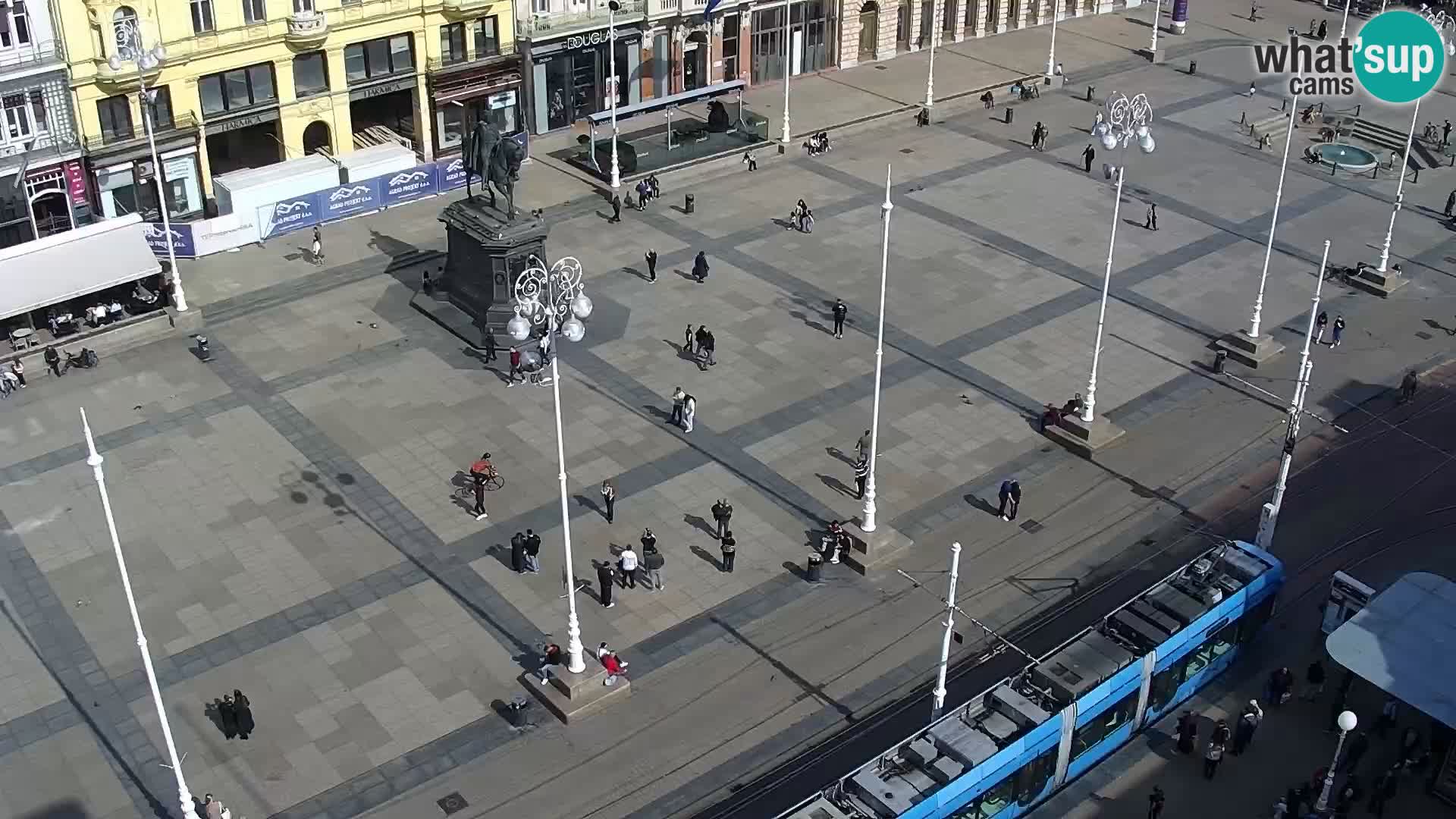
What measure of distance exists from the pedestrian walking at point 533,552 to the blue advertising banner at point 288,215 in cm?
2709

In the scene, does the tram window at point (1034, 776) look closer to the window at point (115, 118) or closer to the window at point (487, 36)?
the window at point (115, 118)

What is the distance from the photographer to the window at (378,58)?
68.7m

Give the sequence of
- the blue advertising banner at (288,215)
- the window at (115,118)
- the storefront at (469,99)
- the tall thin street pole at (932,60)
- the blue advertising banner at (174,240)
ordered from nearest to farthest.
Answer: the blue advertising banner at (174,240)
the window at (115,118)
the blue advertising banner at (288,215)
the storefront at (469,99)
the tall thin street pole at (932,60)

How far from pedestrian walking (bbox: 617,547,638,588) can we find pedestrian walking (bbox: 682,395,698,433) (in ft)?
25.5

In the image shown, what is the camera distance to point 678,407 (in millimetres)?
50906

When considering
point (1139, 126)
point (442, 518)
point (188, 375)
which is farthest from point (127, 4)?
point (1139, 126)

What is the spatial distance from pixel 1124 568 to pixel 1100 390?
11184mm

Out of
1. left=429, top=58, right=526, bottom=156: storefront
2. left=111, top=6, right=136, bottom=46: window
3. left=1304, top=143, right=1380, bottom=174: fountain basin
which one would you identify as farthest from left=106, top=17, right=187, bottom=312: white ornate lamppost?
left=1304, top=143, right=1380, bottom=174: fountain basin

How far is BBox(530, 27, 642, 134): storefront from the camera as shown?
2945 inches

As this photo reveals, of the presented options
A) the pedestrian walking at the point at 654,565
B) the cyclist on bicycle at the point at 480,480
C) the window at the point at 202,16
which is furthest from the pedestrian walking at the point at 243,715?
the window at the point at 202,16

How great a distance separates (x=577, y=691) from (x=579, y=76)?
1798 inches

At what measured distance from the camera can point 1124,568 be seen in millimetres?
44750

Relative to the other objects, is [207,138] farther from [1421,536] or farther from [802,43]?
[1421,536]

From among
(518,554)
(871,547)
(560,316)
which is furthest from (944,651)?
(518,554)
